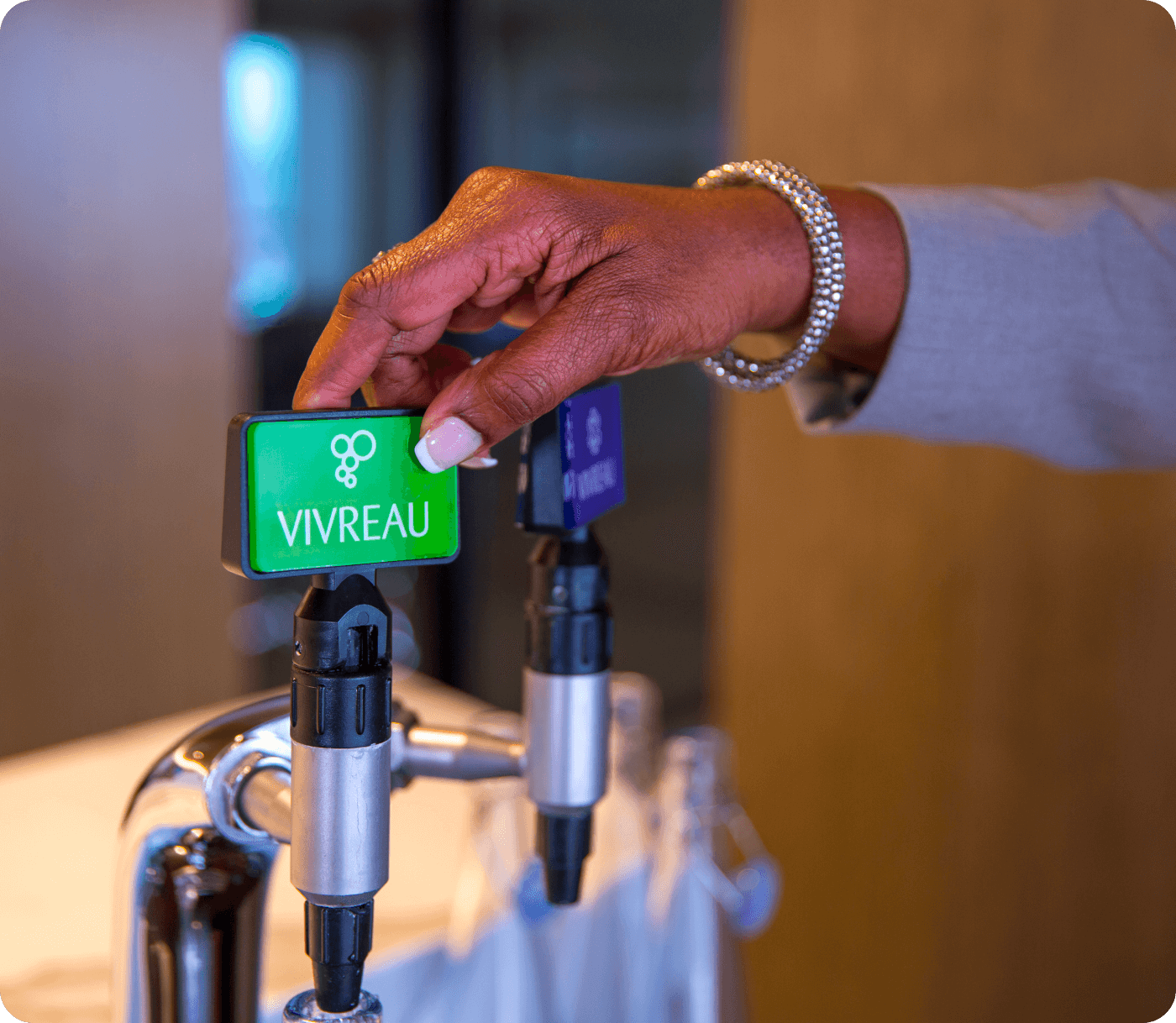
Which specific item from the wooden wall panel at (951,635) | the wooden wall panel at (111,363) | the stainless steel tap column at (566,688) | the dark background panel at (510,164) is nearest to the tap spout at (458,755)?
the stainless steel tap column at (566,688)

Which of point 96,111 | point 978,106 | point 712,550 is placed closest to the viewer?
point 978,106

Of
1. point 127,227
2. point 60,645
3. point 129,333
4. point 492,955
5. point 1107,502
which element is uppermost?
point 127,227

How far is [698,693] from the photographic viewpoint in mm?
2641

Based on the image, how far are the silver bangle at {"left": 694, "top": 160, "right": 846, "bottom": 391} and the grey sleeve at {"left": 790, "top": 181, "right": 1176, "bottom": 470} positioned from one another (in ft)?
0.25

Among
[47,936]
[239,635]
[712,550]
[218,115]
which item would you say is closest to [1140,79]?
[712,550]

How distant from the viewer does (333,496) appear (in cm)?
35

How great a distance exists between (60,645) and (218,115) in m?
1.24

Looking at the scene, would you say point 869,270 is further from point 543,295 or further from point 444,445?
point 444,445

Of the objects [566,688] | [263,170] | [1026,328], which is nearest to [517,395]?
[566,688]

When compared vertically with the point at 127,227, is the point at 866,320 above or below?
below

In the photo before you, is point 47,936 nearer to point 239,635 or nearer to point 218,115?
point 239,635

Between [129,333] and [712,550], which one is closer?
[712,550]

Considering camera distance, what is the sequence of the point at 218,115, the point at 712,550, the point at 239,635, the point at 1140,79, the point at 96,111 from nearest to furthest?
the point at 1140,79, the point at 712,550, the point at 96,111, the point at 218,115, the point at 239,635

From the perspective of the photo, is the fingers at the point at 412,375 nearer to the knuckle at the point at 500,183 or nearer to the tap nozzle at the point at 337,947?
the knuckle at the point at 500,183
